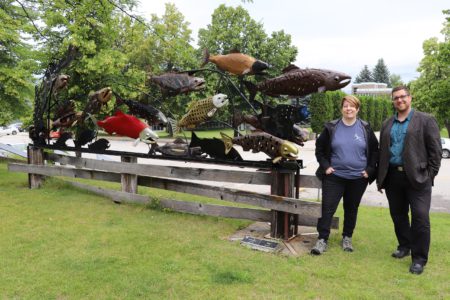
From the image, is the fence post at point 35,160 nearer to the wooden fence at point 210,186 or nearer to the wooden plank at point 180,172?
the wooden fence at point 210,186

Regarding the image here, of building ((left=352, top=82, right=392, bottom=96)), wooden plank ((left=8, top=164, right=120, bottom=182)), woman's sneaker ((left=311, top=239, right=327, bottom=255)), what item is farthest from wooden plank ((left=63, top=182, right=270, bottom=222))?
building ((left=352, top=82, right=392, bottom=96))

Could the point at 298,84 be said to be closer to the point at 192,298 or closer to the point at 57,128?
the point at 192,298

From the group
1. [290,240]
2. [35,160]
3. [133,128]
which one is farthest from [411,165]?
[35,160]

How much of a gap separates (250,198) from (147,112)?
2204 mm

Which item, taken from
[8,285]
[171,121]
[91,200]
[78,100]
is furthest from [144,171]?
[78,100]

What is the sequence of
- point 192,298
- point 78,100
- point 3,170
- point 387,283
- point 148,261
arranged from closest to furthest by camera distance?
point 192,298 → point 387,283 → point 148,261 → point 3,170 → point 78,100

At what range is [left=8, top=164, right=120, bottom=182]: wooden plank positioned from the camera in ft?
22.1

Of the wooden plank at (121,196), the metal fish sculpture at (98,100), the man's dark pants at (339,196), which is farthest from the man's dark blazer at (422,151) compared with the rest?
the metal fish sculpture at (98,100)

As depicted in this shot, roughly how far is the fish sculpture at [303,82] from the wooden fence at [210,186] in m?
0.96

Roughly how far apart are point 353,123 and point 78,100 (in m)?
9.08

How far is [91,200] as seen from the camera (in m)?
6.72

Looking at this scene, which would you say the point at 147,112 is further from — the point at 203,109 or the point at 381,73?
the point at 381,73

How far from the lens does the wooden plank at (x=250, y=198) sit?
4.39 metres

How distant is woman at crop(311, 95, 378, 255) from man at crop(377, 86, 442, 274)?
147 mm
